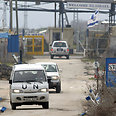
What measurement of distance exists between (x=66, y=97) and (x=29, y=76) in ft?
17.0

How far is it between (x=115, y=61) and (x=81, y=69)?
21303 millimetres

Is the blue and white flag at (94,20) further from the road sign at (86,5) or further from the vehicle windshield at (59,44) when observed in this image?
the road sign at (86,5)

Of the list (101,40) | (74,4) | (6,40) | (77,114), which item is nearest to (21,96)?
(77,114)

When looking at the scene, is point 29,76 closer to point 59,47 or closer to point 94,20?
point 94,20

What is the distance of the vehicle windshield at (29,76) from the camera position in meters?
16.5

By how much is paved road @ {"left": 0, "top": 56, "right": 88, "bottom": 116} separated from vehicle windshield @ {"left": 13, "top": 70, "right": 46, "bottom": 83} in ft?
3.68

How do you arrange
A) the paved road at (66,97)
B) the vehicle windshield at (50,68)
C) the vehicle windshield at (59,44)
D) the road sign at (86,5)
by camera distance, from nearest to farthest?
the paved road at (66,97), the vehicle windshield at (50,68), the vehicle windshield at (59,44), the road sign at (86,5)

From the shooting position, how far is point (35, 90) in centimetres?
1598

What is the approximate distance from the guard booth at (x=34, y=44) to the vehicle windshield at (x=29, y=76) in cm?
4161

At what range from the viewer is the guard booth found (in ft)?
194

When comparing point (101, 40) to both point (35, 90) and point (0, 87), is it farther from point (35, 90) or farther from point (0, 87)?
point (35, 90)

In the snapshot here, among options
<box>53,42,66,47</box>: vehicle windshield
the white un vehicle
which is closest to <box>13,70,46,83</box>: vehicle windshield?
the white un vehicle

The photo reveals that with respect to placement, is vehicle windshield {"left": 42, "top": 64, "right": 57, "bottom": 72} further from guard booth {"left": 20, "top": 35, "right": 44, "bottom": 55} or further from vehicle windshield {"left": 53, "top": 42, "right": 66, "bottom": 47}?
guard booth {"left": 20, "top": 35, "right": 44, "bottom": 55}

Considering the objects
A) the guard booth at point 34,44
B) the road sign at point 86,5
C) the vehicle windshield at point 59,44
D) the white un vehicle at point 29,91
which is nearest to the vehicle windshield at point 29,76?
the white un vehicle at point 29,91
